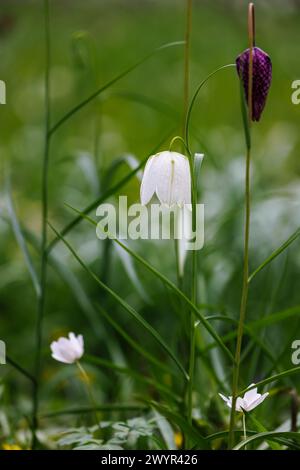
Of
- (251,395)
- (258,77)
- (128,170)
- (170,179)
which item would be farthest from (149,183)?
(128,170)

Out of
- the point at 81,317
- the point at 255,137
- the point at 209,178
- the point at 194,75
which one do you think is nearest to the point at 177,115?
the point at 81,317

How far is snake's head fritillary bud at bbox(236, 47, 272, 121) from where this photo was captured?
0.95 meters

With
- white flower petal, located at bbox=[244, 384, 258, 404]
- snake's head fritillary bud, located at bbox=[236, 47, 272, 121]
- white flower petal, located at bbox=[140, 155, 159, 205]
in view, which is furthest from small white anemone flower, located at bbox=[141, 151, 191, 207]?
white flower petal, located at bbox=[244, 384, 258, 404]

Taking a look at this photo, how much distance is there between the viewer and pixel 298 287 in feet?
6.62

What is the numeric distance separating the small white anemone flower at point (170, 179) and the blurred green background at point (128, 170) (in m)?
0.35

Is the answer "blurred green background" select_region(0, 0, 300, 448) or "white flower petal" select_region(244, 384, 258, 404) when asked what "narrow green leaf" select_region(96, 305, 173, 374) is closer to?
"blurred green background" select_region(0, 0, 300, 448)

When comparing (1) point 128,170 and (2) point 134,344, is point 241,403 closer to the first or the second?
(2) point 134,344

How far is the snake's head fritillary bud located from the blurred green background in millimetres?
360

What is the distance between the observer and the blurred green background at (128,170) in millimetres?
1686

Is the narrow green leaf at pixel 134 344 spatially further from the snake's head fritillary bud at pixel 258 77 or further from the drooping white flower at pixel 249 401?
the snake's head fritillary bud at pixel 258 77

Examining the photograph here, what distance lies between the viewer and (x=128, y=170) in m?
2.97

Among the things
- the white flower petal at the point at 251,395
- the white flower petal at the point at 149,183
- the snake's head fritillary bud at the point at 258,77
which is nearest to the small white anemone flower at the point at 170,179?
the white flower petal at the point at 149,183

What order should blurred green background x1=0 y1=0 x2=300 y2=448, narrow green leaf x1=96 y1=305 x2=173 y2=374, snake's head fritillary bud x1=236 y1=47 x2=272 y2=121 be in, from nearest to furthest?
snake's head fritillary bud x1=236 y1=47 x2=272 y2=121 < narrow green leaf x1=96 y1=305 x2=173 y2=374 < blurred green background x1=0 y1=0 x2=300 y2=448

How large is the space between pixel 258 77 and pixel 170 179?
0.16 meters
